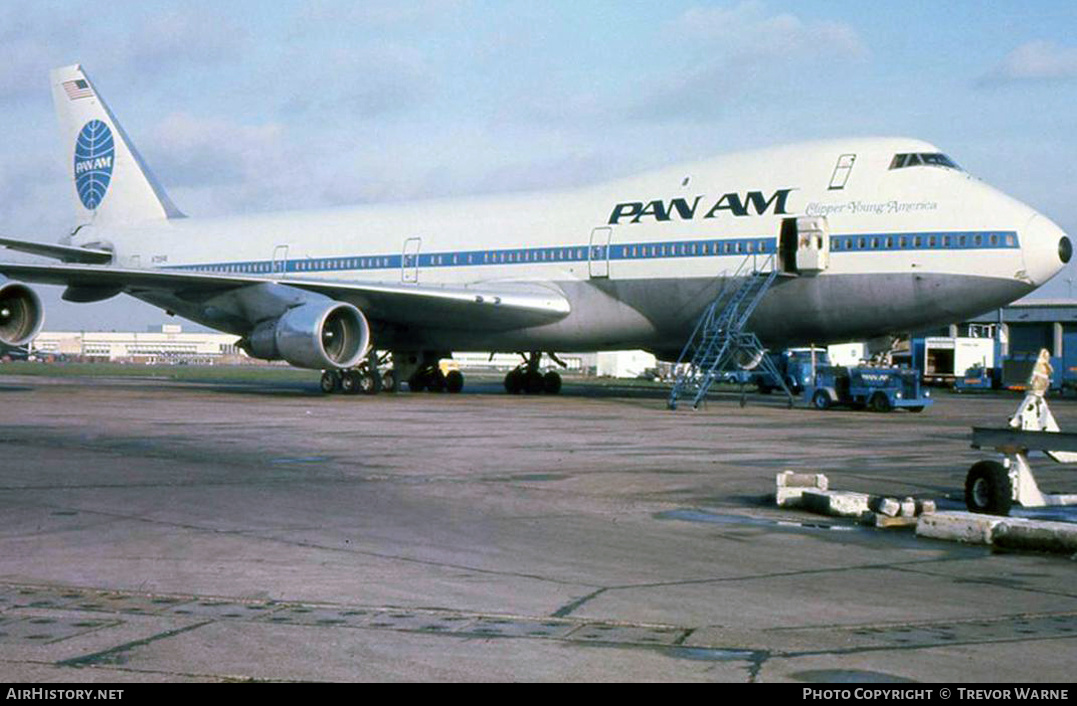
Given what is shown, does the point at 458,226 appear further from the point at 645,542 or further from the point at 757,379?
the point at 645,542

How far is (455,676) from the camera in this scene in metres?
4.71

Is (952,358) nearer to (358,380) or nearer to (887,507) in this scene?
(358,380)

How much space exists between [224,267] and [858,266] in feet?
59.4

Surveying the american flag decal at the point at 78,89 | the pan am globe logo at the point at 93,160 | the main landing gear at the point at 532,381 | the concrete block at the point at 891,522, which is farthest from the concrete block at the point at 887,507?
the american flag decal at the point at 78,89

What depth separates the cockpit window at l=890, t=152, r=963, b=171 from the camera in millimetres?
24297

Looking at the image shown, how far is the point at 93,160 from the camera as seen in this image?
3944 cm

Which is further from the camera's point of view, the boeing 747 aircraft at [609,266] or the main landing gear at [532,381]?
the main landing gear at [532,381]

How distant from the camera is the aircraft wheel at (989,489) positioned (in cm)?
930

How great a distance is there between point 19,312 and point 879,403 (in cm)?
1817

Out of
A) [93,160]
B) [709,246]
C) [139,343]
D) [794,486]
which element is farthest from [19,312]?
[139,343]

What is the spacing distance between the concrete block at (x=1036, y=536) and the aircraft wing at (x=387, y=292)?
1977 cm

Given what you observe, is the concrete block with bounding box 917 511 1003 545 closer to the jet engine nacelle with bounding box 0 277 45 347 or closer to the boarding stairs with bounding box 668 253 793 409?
the boarding stairs with bounding box 668 253 793 409

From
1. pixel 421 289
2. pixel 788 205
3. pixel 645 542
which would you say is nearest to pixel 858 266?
pixel 788 205

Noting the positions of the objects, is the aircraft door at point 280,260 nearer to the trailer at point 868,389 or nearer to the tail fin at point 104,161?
the tail fin at point 104,161
